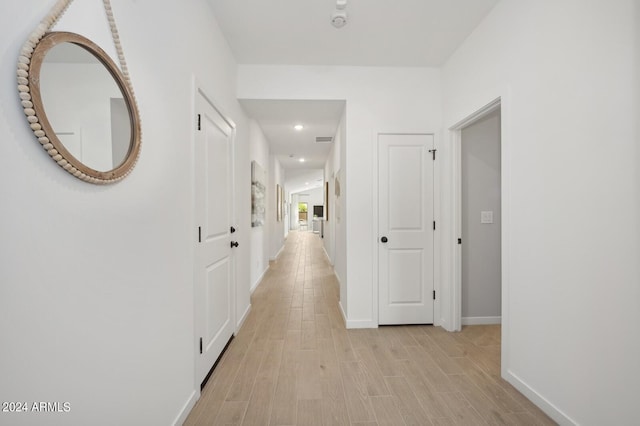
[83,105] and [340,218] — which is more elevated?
[83,105]

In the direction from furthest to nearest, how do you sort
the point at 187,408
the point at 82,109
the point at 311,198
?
the point at 311,198, the point at 187,408, the point at 82,109

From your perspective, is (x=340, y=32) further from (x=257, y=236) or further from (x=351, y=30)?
(x=257, y=236)

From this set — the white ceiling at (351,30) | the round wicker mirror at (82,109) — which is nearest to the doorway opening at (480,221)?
the white ceiling at (351,30)

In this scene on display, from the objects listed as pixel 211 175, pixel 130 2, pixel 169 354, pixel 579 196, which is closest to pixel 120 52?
pixel 130 2

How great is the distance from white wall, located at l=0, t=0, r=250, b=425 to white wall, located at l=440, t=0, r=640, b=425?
7.18 feet

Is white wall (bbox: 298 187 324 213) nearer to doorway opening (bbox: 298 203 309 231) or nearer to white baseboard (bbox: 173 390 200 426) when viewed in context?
doorway opening (bbox: 298 203 309 231)

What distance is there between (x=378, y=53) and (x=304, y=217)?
17753 millimetres

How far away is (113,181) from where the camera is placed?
1018mm

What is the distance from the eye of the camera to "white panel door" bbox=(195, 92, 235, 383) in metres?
1.86

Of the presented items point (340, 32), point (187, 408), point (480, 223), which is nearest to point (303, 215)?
point (480, 223)

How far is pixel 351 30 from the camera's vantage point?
2328mm

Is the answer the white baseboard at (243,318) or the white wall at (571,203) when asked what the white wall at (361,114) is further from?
the white baseboard at (243,318)

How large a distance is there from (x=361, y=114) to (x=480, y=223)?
69.2 inches

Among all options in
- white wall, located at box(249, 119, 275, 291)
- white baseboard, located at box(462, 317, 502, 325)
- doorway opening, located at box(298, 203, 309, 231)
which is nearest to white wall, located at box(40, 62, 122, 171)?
white wall, located at box(249, 119, 275, 291)
